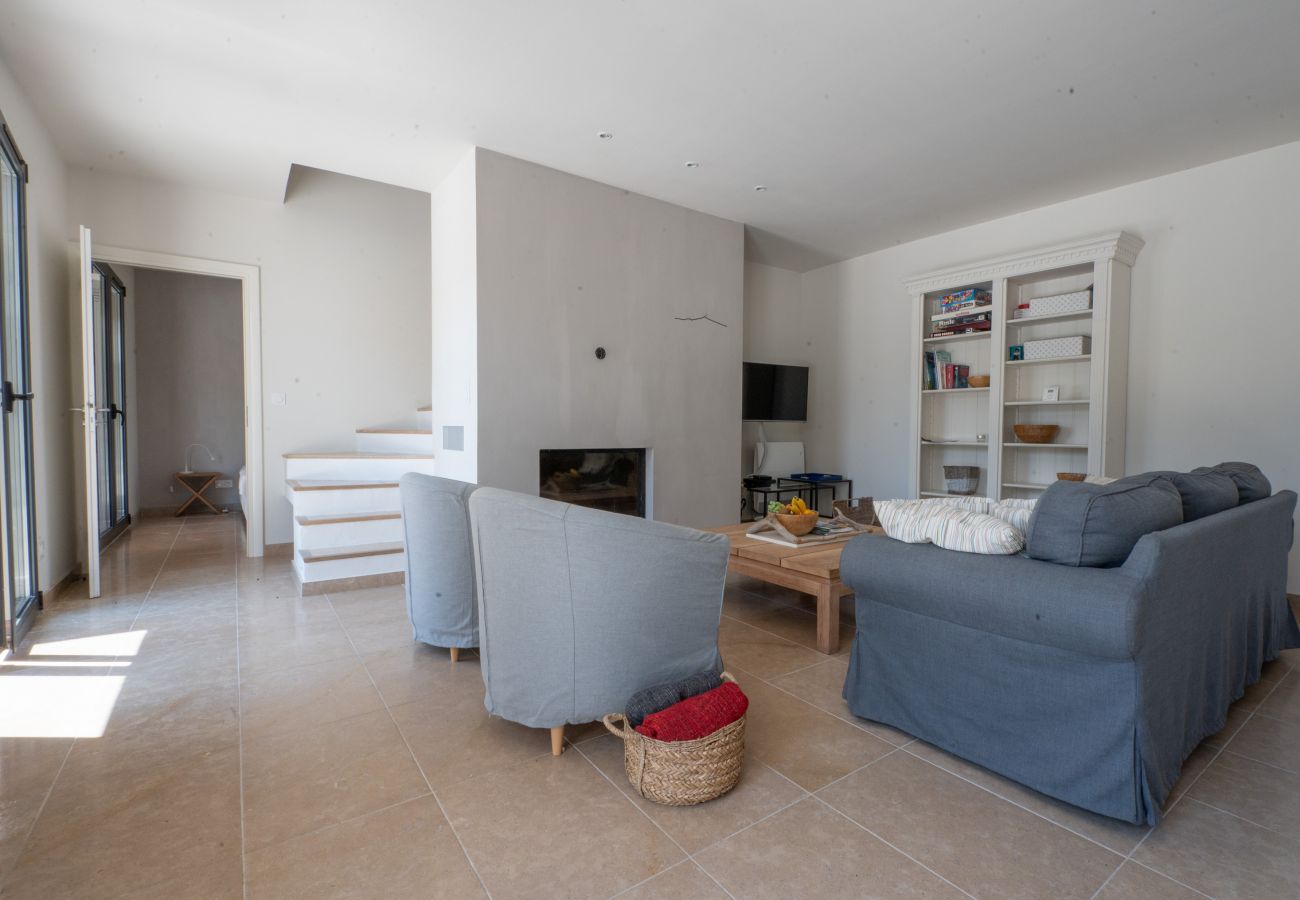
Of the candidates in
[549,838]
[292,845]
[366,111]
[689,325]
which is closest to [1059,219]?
[689,325]

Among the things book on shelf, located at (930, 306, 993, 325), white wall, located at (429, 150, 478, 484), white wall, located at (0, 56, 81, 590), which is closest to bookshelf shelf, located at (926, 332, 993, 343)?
book on shelf, located at (930, 306, 993, 325)

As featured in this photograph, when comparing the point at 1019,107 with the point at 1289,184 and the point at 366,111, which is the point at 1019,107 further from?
the point at 366,111

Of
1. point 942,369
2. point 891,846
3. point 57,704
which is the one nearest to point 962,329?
point 942,369

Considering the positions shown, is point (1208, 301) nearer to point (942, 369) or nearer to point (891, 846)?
point (942, 369)

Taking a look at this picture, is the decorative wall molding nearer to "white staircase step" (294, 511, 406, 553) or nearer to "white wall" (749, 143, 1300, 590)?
"white wall" (749, 143, 1300, 590)

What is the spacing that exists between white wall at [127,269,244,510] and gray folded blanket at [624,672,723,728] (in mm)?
6619

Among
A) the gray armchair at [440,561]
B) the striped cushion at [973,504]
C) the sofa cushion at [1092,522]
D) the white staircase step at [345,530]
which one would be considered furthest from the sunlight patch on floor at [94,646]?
the sofa cushion at [1092,522]

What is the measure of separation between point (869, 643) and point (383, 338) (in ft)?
14.1

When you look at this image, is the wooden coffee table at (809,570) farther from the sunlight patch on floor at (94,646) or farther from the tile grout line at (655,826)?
the sunlight patch on floor at (94,646)

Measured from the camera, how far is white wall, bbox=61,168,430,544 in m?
4.15

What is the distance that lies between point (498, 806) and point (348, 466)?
10.8 feet

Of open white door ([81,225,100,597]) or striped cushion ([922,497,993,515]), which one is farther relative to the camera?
open white door ([81,225,100,597])

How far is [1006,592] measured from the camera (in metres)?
1.64

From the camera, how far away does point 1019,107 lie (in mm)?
3057
